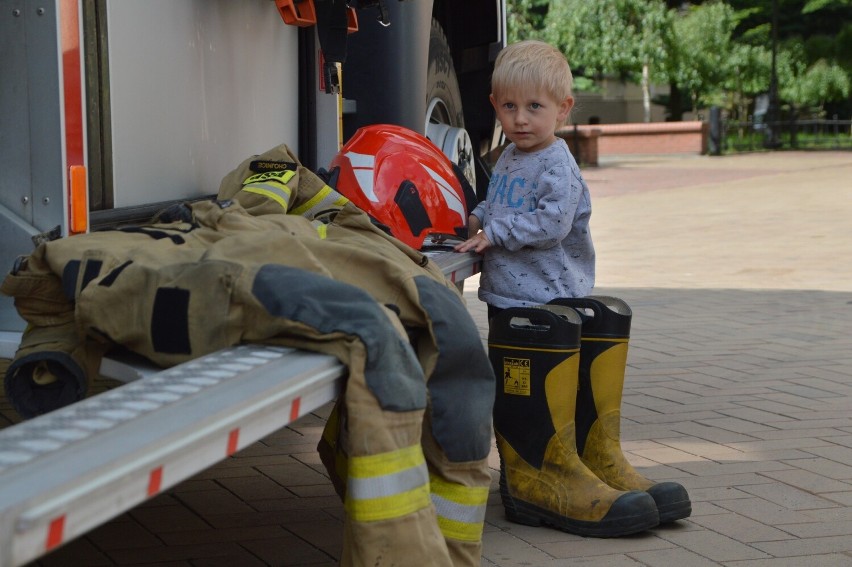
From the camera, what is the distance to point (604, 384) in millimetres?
3594

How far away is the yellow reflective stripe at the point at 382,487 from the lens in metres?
2.17

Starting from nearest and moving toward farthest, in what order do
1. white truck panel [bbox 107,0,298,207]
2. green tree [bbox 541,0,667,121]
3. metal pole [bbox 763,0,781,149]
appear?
white truck panel [bbox 107,0,298,207], green tree [bbox 541,0,667,121], metal pole [bbox 763,0,781,149]

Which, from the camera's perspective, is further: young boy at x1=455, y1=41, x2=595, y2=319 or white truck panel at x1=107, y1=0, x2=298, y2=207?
young boy at x1=455, y1=41, x2=595, y2=319

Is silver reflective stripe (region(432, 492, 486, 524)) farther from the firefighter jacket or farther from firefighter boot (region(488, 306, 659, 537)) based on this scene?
firefighter boot (region(488, 306, 659, 537))

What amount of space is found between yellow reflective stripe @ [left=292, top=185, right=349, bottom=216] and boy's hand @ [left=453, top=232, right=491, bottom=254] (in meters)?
0.44

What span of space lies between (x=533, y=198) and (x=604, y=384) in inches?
21.8

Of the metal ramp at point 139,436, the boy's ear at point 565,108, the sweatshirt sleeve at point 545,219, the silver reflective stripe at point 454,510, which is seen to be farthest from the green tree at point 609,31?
the metal ramp at point 139,436

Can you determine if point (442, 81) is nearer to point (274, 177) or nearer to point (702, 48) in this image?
point (274, 177)

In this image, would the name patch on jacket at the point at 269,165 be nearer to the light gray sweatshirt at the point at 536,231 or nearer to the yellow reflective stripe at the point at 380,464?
the light gray sweatshirt at the point at 536,231

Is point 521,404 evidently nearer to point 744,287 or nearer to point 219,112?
point 219,112

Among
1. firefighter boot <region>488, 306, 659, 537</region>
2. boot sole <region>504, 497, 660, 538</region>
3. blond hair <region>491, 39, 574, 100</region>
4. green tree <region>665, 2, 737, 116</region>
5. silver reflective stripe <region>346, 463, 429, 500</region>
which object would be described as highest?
green tree <region>665, 2, 737, 116</region>

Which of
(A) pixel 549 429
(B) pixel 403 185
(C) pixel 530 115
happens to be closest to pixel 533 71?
(C) pixel 530 115

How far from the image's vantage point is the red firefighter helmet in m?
3.87

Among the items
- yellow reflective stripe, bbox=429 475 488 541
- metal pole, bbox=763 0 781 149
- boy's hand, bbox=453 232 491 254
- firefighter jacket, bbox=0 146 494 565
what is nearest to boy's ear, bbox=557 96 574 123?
boy's hand, bbox=453 232 491 254
